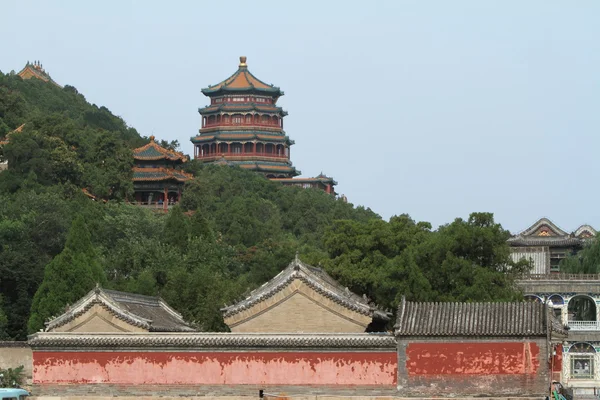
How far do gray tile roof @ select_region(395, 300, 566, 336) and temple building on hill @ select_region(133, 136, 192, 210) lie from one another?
1853 inches

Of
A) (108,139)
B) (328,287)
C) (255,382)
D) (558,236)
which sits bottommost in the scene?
(255,382)

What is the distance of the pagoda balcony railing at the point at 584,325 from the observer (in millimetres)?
67062

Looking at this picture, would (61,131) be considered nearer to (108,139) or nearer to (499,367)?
(108,139)

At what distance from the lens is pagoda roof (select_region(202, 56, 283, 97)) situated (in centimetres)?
11166

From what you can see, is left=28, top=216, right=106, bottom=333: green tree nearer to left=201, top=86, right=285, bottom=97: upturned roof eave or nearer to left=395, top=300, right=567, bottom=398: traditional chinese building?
left=395, top=300, right=567, bottom=398: traditional chinese building

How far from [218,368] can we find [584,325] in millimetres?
27529

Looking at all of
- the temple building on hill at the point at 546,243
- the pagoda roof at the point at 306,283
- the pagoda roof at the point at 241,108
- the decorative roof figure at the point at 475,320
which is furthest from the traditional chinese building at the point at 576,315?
the pagoda roof at the point at 241,108

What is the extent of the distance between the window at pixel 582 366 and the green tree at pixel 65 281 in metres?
22.6

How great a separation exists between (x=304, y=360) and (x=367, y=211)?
55285 mm

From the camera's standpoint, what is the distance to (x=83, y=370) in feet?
149

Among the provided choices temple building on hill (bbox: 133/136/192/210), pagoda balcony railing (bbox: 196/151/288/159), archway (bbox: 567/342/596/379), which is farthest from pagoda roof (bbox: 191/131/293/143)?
archway (bbox: 567/342/596/379)

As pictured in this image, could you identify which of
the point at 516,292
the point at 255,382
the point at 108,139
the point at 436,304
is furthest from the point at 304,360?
the point at 108,139

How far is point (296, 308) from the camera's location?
47906 millimetres

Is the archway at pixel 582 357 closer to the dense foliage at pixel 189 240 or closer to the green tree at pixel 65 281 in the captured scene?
the dense foliage at pixel 189 240
